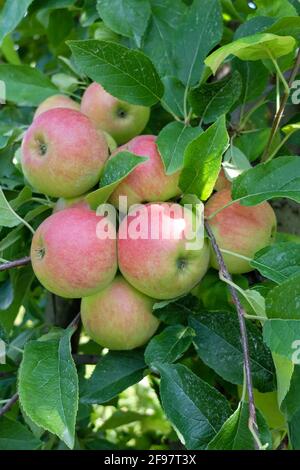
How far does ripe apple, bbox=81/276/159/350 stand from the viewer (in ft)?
2.89

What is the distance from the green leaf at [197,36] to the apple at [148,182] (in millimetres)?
161

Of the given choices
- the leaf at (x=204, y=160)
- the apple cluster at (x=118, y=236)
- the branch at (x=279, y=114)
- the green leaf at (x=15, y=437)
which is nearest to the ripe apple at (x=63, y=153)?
the apple cluster at (x=118, y=236)

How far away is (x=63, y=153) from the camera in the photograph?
0.88 metres

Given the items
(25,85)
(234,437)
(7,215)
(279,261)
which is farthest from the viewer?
(25,85)

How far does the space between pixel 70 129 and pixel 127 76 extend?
11 centimetres

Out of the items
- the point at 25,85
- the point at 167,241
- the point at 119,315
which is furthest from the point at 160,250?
the point at 25,85

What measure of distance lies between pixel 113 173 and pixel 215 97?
201mm

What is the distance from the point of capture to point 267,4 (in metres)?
0.96

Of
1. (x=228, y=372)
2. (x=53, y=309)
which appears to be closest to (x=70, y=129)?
(x=228, y=372)

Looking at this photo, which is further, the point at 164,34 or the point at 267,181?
the point at 164,34

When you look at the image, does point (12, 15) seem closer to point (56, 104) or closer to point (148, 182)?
point (56, 104)

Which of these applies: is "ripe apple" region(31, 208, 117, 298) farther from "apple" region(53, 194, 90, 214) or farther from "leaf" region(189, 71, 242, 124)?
"leaf" region(189, 71, 242, 124)

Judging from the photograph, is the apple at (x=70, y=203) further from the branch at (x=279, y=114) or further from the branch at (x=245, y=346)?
the branch at (x=279, y=114)

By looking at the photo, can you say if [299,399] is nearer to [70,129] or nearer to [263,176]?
[263,176]
